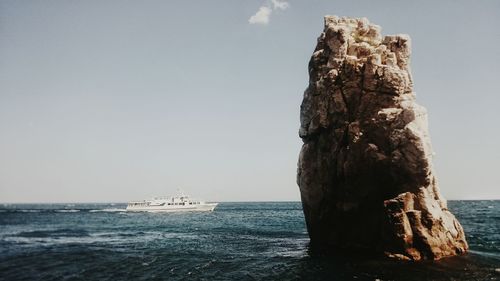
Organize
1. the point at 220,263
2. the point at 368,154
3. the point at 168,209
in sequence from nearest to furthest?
the point at 368,154 → the point at 220,263 → the point at 168,209

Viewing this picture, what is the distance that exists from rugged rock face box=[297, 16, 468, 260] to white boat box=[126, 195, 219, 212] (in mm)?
84842

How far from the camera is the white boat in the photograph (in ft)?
362

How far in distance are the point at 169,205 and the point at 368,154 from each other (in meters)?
93.6

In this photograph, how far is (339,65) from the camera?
28.1 m

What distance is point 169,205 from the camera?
111m

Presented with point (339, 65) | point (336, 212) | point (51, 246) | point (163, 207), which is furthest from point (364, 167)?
point (163, 207)

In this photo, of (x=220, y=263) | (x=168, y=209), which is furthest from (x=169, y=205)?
(x=220, y=263)

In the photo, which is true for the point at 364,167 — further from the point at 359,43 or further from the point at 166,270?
the point at 166,270

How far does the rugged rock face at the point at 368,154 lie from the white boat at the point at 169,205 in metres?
84.8

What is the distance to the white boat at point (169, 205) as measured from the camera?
110m

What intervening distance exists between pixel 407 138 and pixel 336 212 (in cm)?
861

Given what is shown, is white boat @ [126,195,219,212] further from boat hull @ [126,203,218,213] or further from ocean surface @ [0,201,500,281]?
ocean surface @ [0,201,500,281]

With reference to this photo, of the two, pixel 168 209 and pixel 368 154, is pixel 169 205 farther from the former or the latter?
pixel 368 154

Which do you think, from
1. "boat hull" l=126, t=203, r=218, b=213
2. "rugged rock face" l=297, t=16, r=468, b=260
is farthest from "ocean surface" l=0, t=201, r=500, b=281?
"boat hull" l=126, t=203, r=218, b=213
